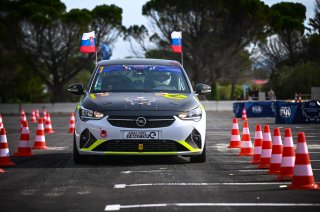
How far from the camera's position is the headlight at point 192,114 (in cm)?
1178

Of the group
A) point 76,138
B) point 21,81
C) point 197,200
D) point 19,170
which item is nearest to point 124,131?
point 76,138

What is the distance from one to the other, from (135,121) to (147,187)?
262cm

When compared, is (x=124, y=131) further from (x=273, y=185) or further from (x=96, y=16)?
(x=96, y=16)

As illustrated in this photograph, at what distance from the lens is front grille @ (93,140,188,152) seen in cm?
1158

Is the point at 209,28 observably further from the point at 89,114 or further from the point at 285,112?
the point at 89,114

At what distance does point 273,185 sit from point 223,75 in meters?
64.4

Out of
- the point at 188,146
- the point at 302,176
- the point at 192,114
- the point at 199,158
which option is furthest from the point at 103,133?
the point at 302,176

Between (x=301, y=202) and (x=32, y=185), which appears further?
(x=32, y=185)

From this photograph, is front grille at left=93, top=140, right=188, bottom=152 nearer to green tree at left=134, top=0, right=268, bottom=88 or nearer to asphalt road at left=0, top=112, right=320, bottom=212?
asphalt road at left=0, top=112, right=320, bottom=212

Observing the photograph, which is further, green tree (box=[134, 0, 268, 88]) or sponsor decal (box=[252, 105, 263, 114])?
green tree (box=[134, 0, 268, 88])

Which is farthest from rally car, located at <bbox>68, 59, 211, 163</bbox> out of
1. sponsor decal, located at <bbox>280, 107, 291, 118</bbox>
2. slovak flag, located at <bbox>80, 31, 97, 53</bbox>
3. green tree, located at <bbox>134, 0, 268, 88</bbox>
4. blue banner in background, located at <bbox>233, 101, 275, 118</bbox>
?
green tree, located at <bbox>134, 0, 268, 88</bbox>

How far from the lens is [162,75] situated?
43.8ft

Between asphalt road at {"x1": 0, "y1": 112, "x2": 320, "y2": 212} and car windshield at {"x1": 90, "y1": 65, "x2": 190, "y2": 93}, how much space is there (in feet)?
3.88

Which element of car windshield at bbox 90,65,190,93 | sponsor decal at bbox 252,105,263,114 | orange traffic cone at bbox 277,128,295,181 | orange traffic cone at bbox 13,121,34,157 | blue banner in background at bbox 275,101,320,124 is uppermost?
car windshield at bbox 90,65,190,93
